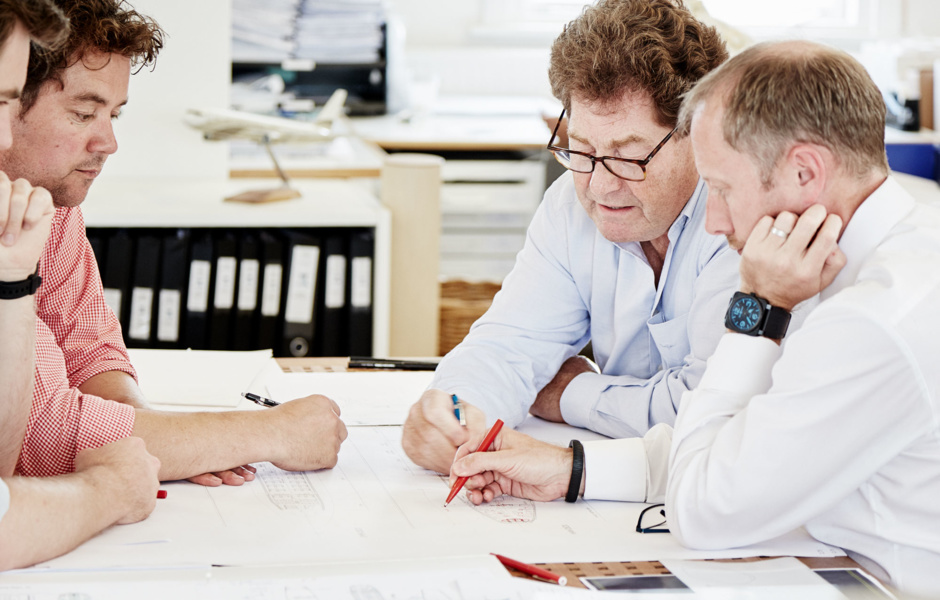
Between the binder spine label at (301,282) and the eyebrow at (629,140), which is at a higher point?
the eyebrow at (629,140)

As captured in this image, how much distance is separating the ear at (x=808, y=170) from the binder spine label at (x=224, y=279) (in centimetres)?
165

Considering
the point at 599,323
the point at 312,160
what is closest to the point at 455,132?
the point at 312,160

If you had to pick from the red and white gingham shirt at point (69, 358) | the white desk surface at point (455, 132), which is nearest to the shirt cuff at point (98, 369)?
the red and white gingham shirt at point (69, 358)

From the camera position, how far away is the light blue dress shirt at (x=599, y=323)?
4.56ft

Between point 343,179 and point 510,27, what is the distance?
201 centimetres

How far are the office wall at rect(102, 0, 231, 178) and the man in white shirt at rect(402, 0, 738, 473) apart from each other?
1.37 metres

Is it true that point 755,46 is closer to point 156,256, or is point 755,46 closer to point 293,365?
point 293,365

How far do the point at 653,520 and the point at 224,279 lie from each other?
1538mm

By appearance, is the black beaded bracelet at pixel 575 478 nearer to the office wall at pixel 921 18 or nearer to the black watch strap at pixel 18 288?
the black watch strap at pixel 18 288

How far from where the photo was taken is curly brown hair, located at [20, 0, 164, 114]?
1296 mm

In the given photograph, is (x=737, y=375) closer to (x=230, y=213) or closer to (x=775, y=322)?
(x=775, y=322)

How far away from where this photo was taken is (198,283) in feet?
7.86

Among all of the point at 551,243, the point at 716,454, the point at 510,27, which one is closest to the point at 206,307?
the point at 551,243

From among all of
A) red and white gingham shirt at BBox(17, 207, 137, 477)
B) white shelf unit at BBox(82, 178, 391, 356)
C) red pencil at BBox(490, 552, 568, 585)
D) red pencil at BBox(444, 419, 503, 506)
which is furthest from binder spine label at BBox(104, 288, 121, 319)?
red pencil at BBox(490, 552, 568, 585)
